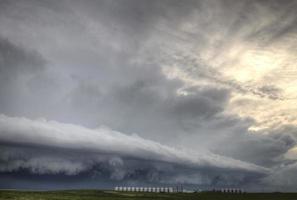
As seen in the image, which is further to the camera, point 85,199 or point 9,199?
point 85,199

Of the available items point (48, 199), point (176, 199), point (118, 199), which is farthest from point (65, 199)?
point (176, 199)

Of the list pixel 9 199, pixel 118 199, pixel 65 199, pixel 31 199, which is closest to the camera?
pixel 9 199

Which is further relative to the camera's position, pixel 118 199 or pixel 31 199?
pixel 118 199

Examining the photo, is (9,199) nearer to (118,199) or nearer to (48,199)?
(48,199)

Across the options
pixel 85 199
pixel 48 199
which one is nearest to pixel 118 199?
pixel 85 199

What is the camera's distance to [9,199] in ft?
454

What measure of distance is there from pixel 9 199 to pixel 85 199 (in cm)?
3602

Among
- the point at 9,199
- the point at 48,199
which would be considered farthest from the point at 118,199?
the point at 9,199

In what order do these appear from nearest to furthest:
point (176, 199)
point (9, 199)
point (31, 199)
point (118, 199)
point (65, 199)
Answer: point (9, 199) → point (31, 199) → point (65, 199) → point (118, 199) → point (176, 199)

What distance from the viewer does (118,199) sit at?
6757 inches

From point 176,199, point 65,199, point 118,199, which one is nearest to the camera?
point 65,199

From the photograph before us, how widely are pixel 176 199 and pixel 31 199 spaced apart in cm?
7862

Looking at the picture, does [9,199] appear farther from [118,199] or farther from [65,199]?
[118,199]

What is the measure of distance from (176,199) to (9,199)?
3507 inches
